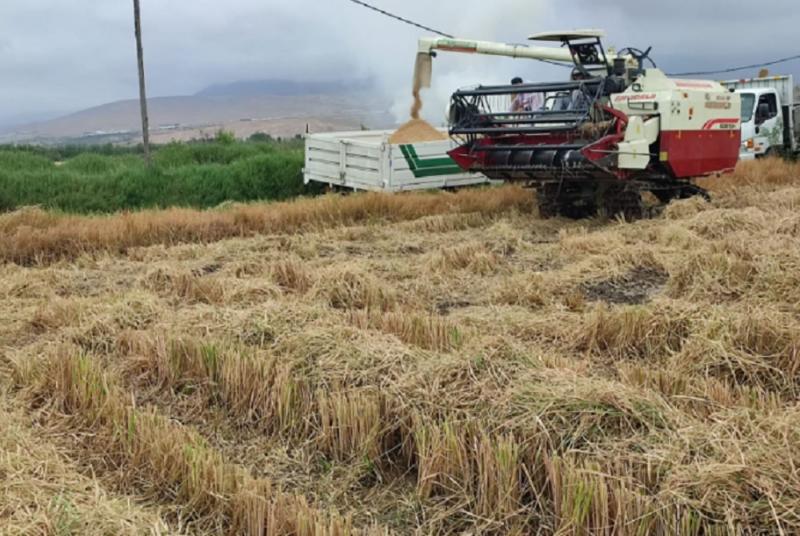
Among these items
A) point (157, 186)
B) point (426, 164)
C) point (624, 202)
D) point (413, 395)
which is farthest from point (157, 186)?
point (413, 395)

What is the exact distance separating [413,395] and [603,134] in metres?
6.91

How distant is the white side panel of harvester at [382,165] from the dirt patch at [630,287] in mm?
7208

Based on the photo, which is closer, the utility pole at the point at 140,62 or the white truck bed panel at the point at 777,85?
the utility pole at the point at 140,62

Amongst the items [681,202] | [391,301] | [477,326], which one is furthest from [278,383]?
[681,202]

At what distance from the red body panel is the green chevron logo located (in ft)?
16.2

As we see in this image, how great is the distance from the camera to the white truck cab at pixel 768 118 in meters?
17.4

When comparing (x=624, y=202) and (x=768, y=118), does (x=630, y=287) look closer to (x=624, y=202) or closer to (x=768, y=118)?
(x=624, y=202)

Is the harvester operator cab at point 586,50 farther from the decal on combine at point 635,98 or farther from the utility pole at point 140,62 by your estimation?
the utility pole at point 140,62

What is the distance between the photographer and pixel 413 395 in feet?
13.3

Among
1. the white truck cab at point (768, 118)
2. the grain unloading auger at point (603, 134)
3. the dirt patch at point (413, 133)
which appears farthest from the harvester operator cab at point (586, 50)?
the white truck cab at point (768, 118)

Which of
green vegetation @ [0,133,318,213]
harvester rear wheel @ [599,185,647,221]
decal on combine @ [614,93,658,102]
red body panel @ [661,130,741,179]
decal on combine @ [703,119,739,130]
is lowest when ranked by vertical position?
green vegetation @ [0,133,318,213]

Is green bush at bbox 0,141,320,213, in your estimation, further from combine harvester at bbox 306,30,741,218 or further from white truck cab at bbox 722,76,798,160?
white truck cab at bbox 722,76,798,160

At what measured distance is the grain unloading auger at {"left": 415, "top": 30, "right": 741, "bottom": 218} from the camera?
33.1 ft

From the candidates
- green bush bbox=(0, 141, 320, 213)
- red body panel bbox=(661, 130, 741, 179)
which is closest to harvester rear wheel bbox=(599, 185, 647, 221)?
red body panel bbox=(661, 130, 741, 179)
